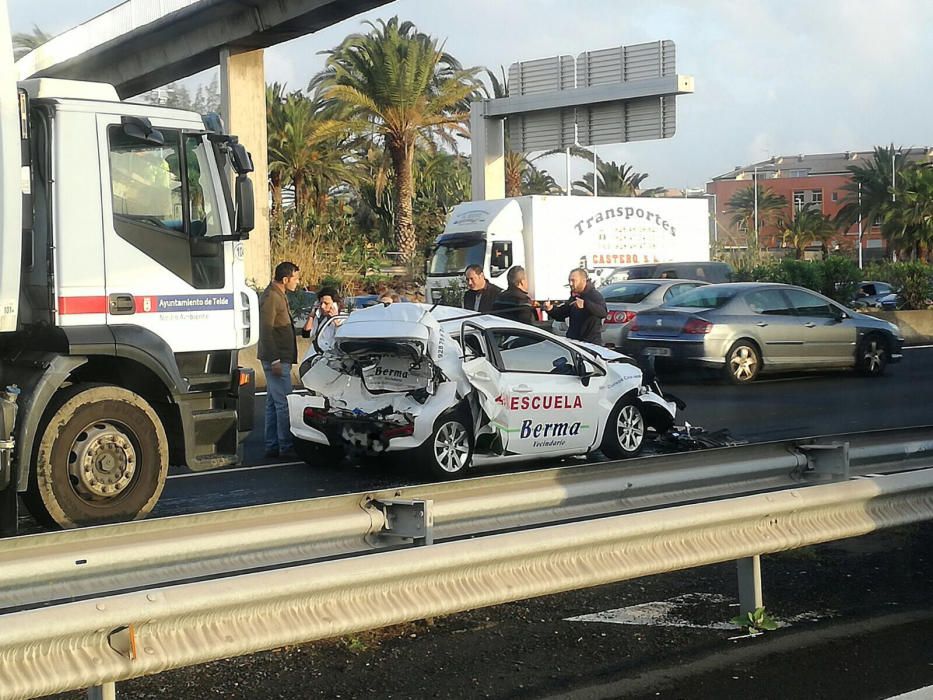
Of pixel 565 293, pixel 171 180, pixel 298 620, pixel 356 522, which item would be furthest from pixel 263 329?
pixel 565 293

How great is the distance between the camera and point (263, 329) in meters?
11.9

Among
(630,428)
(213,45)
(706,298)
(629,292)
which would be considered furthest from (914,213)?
(630,428)

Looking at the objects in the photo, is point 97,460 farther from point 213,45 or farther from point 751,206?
point 751,206

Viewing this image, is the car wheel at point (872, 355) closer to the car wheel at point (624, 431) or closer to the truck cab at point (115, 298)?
the car wheel at point (624, 431)

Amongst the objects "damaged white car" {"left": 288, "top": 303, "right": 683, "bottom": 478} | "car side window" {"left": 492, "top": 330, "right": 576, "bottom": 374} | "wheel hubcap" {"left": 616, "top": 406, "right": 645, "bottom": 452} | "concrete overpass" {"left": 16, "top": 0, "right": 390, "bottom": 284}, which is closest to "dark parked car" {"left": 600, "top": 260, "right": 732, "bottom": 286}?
"concrete overpass" {"left": 16, "top": 0, "right": 390, "bottom": 284}

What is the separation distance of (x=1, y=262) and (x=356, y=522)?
3.81 m

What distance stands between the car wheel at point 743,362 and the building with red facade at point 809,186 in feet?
272

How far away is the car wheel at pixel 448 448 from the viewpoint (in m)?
10.5

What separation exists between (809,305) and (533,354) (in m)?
9.08

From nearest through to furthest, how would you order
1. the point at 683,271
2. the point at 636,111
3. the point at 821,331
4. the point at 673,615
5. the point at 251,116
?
the point at 673,615, the point at 821,331, the point at 251,116, the point at 683,271, the point at 636,111

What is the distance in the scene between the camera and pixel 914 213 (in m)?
65.5

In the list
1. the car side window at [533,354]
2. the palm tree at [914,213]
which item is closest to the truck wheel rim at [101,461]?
the car side window at [533,354]

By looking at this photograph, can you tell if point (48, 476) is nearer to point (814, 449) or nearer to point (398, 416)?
point (398, 416)

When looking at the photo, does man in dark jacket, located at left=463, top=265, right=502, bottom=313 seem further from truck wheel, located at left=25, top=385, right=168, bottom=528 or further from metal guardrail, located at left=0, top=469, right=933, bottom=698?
metal guardrail, located at left=0, top=469, right=933, bottom=698
